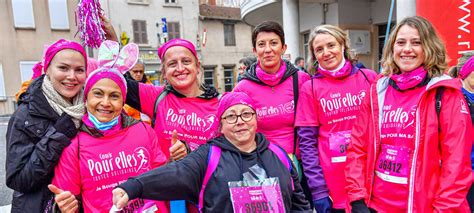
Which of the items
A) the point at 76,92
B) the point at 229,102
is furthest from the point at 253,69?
the point at 76,92

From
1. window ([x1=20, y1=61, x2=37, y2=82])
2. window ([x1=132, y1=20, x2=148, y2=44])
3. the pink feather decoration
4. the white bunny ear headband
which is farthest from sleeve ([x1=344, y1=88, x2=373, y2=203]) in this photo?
window ([x1=132, y1=20, x2=148, y2=44])

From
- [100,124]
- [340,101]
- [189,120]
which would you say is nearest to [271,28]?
[340,101]

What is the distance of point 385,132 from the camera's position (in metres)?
2.14

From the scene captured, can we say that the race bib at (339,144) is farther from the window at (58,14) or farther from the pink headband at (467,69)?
the window at (58,14)

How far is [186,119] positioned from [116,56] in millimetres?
680

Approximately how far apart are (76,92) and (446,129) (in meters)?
2.31

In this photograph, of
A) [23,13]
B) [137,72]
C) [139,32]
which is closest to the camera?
[137,72]

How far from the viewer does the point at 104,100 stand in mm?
2115

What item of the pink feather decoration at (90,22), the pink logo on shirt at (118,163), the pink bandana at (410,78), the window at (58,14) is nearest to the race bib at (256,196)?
the pink logo on shirt at (118,163)

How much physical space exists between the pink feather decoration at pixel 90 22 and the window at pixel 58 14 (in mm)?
21942

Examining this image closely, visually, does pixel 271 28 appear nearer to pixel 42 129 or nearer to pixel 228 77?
pixel 42 129

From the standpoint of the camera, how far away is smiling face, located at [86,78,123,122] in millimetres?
2100

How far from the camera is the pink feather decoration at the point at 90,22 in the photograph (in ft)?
9.20

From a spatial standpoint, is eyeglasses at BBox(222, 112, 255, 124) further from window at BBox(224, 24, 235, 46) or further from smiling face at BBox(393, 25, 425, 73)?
window at BBox(224, 24, 235, 46)
